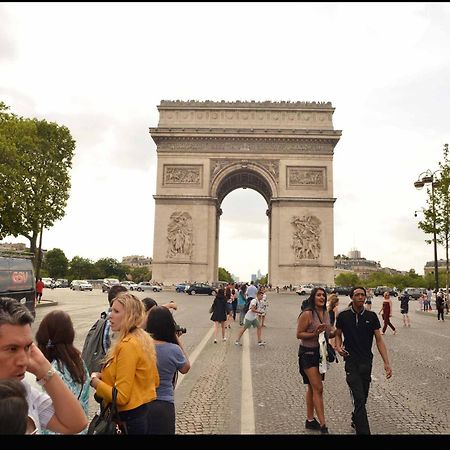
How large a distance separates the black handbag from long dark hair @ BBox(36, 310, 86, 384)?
0.28 m

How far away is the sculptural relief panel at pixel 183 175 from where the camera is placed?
153 feet

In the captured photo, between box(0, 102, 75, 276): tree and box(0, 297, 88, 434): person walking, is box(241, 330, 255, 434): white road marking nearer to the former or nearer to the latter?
box(0, 297, 88, 434): person walking

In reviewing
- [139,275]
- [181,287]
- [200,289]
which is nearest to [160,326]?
[200,289]

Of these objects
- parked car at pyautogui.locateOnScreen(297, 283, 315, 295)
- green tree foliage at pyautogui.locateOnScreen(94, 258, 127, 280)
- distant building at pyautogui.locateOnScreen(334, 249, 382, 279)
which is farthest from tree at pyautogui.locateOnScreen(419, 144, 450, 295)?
distant building at pyautogui.locateOnScreen(334, 249, 382, 279)

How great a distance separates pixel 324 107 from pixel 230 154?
10.1 meters

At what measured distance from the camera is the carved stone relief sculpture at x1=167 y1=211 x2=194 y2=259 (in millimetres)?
45156

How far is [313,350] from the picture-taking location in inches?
223

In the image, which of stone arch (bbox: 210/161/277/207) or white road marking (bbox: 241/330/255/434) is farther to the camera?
stone arch (bbox: 210/161/277/207)

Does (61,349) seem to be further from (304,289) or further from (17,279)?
(304,289)

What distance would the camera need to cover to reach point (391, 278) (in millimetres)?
110500

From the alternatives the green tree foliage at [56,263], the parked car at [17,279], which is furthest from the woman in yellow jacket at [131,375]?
the green tree foliage at [56,263]

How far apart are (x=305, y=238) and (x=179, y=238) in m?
11.4
